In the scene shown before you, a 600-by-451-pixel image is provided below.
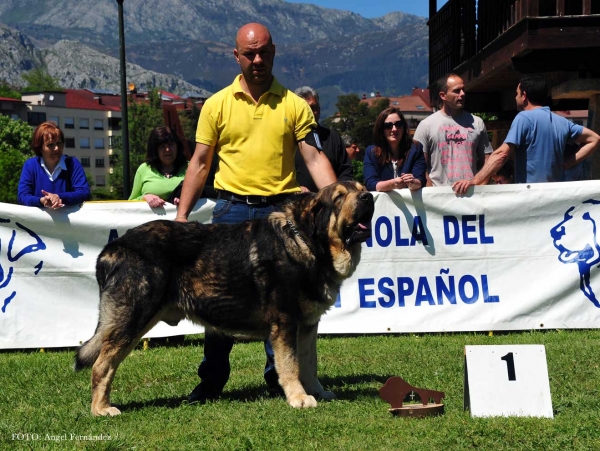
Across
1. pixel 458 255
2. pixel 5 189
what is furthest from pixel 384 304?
pixel 5 189

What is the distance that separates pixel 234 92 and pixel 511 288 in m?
4.56

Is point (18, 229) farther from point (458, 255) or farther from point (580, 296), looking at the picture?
point (580, 296)

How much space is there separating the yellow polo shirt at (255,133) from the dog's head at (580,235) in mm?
4261

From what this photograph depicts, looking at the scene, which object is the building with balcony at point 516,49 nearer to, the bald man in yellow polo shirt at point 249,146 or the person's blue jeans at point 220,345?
the bald man in yellow polo shirt at point 249,146

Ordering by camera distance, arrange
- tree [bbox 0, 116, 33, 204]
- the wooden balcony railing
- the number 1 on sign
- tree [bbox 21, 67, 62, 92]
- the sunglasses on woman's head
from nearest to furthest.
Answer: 1. the number 1 on sign
2. the sunglasses on woman's head
3. the wooden balcony railing
4. tree [bbox 0, 116, 33, 204]
5. tree [bbox 21, 67, 62, 92]

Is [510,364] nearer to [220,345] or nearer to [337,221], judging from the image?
[337,221]

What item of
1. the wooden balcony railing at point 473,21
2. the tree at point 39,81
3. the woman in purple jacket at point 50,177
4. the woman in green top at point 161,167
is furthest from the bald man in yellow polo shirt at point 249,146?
the tree at point 39,81

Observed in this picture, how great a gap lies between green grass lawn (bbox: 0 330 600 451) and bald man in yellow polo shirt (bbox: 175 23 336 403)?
0.78 meters

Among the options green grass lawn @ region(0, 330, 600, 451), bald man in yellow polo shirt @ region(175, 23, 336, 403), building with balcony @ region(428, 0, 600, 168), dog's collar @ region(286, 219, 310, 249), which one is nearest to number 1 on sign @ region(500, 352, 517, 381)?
green grass lawn @ region(0, 330, 600, 451)

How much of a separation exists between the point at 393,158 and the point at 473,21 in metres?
8.93

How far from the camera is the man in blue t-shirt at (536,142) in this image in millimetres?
8984

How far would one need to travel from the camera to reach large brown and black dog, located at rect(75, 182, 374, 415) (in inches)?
230

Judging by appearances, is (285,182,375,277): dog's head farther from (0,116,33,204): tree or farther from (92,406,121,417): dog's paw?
(0,116,33,204): tree

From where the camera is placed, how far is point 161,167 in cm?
949
